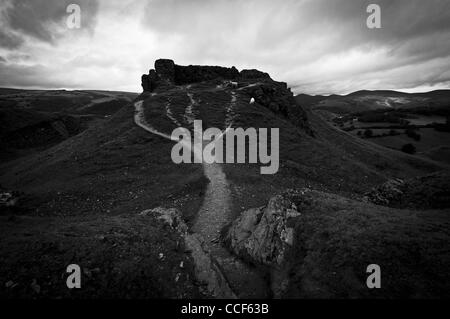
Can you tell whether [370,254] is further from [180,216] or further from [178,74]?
[178,74]

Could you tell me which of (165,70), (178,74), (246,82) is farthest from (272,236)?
(178,74)

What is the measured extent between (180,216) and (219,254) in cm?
584

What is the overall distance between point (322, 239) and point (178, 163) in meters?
24.0

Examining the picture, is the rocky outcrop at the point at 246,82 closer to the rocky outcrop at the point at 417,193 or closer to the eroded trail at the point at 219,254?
the eroded trail at the point at 219,254

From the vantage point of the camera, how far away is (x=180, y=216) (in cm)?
1967

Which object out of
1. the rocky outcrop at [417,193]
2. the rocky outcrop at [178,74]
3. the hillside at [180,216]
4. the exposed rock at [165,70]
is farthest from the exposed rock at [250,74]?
the rocky outcrop at [417,193]

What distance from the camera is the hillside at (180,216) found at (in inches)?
395

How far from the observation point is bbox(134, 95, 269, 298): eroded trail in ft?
37.7

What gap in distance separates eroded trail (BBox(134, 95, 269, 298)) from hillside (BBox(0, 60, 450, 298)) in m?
0.08
